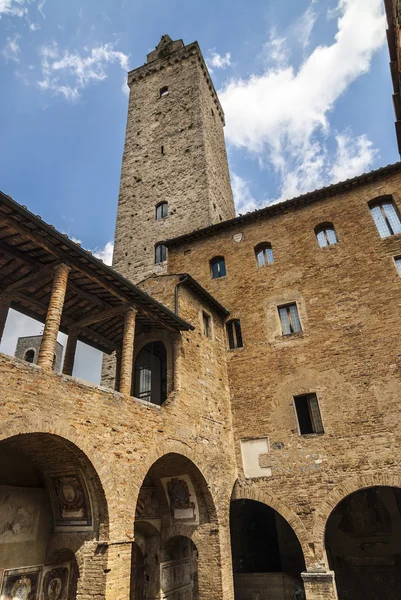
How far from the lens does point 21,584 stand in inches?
324

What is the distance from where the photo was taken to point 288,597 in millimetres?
12477

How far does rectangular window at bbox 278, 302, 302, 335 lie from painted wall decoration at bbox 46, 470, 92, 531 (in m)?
8.44

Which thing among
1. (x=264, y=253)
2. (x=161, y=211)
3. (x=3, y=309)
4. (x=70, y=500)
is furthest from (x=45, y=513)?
(x=161, y=211)

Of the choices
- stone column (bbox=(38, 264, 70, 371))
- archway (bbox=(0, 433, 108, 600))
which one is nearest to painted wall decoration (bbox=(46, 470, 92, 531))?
archway (bbox=(0, 433, 108, 600))


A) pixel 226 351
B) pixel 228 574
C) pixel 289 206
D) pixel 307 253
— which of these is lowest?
pixel 228 574

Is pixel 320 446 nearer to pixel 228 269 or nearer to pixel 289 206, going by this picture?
pixel 228 269

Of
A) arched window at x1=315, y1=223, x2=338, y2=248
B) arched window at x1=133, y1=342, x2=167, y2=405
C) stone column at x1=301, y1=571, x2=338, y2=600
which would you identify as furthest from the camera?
arched window at x1=315, y1=223, x2=338, y2=248

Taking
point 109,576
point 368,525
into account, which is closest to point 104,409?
point 109,576

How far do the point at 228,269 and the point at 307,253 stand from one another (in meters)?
3.16

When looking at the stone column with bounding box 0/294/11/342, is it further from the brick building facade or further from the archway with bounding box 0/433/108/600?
the archway with bounding box 0/433/108/600

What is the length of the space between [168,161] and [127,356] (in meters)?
17.2

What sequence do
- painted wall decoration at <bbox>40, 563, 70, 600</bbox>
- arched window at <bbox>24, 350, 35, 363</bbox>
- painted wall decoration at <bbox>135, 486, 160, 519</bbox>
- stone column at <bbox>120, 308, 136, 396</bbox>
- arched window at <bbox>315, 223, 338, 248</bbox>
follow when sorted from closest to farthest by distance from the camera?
painted wall decoration at <bbox>40, 563, 70, 600</bbox> → stone column at <bbox>120, 308, 136, 396</bbox> → painted wall decoration at <bbox>135, 486, 160, 519</bbox> → arched window at <bbox>315, 223, 338, 248</bbox> → arched window at <bbox>24, 350, 35, 363</bbox>

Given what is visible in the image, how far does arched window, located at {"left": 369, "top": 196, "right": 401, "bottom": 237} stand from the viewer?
14047 millimetres

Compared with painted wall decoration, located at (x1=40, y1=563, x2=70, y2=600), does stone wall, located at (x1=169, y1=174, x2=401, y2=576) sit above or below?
above
